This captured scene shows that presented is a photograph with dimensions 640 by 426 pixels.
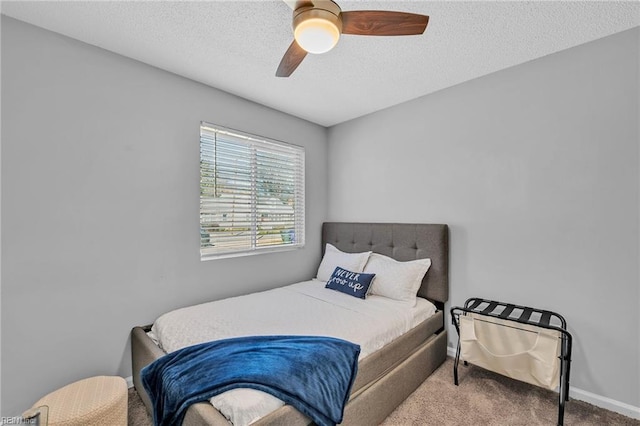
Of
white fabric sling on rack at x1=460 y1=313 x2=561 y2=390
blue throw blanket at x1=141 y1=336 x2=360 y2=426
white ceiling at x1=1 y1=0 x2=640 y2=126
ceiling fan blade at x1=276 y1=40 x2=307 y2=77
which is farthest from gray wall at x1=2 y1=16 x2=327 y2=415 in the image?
white fabric sling on rack at x1=460 y1=313 x2=561 y2=390

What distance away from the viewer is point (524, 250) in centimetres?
229

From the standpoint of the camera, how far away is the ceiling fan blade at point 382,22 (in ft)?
4.50

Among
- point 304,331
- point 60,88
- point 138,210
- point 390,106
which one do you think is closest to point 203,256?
point 138,210

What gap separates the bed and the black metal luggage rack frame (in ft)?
0.89

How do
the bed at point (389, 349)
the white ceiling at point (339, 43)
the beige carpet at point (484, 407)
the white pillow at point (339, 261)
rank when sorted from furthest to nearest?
the white pillow at point (339, 261), the beige carpet at point (484, 407), the white ceiling at point (339, 43), the bed at point (389, 349)

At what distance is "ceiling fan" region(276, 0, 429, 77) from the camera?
52.2 inches

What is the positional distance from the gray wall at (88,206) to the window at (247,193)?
14cm

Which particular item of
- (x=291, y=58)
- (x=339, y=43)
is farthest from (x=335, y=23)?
(x=339, y=43)

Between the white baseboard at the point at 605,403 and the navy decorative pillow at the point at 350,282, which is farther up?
the navy decorative pillow at the point at 350,282

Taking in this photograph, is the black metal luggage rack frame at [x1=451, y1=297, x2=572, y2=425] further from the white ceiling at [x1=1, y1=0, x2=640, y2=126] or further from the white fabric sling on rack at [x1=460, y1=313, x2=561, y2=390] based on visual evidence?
the white ceiling at [x1=1, y1=0, x2=640, y2=126]

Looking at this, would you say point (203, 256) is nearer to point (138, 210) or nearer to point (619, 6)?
point (138, 210)

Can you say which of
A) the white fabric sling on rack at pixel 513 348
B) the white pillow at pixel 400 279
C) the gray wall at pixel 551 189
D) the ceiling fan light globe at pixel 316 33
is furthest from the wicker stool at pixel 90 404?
the gray wall at pixel 551 189

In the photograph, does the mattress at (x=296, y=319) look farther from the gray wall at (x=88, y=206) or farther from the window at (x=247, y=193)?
the window at (x=247, y=193)

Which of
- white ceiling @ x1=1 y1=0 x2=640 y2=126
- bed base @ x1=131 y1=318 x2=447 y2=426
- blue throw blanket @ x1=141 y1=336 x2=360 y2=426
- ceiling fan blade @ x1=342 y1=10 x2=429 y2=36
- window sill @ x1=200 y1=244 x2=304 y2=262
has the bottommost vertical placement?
bed base @ x1=131 y1=318 x2=447 y2=426
